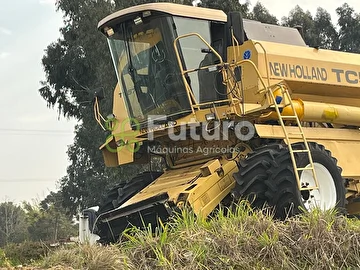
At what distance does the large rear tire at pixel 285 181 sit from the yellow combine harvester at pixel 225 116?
0.01 metres

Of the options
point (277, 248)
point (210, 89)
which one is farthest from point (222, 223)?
point (210, 89)

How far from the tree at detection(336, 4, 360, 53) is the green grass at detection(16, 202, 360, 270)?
2546 cm

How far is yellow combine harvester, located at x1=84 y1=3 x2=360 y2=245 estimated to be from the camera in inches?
291

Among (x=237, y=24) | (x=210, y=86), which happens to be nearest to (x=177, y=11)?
(x=237, y=24)

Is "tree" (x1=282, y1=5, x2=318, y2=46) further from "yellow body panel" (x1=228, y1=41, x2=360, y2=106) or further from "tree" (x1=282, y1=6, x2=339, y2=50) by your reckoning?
"yellow body panel" (x1=228, y1=41, x2=360, y2=106)

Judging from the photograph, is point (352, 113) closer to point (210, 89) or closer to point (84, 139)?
point (210, 89)

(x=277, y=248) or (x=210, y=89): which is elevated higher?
(x=210, y=89)

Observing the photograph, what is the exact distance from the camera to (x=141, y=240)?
5008mm

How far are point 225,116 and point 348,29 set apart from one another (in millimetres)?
24990

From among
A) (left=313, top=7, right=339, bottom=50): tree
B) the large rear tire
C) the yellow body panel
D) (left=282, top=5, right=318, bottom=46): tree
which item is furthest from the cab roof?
(left=313, top=7, right=339, bottom=50): tree

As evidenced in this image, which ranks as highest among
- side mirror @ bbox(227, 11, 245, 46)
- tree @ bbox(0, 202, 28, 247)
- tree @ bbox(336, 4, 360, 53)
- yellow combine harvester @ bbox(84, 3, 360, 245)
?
tree @ bbox(336, 4, 360, 53)

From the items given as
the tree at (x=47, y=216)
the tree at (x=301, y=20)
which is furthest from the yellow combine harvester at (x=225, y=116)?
the tree at (x=47, y=216)

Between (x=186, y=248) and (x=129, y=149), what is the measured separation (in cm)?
493

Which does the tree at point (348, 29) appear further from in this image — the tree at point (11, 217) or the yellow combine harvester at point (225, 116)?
the tree at point (11, 217)
